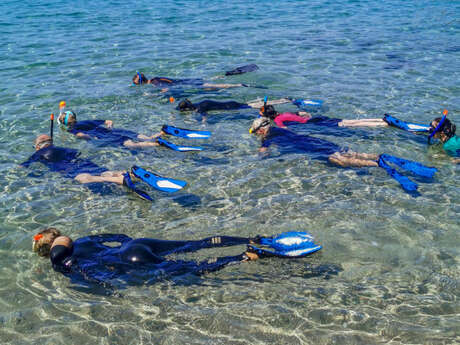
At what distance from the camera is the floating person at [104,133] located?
9555mm

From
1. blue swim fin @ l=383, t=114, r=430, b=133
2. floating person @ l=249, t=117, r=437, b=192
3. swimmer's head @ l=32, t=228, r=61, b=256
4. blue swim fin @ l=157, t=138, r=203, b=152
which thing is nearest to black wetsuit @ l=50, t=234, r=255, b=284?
swimmer's head @ l=32, t=228, r=61, b=256

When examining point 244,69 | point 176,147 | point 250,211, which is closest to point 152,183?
point 176,147

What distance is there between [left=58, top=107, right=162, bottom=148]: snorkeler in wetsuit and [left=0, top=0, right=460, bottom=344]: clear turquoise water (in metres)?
0.30

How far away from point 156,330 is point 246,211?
272 centimetres

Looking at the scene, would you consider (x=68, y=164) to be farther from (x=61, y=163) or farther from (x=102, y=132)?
(x=102, y=132)

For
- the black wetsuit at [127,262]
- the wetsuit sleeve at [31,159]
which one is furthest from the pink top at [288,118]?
the wetsuit sleeve at [31,159]

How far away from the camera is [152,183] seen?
7.36 m

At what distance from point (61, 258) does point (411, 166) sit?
6262mm

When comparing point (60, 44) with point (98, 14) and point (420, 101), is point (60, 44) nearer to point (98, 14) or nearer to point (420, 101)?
point (98, 14)

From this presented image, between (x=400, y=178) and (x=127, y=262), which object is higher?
(x=400, y=178)

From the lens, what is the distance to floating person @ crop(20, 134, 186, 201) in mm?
7367

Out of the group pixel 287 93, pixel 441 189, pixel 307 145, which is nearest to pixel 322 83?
pixel 287 93

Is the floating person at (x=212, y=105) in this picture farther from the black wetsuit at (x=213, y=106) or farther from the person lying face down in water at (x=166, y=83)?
the person lying face down in water at (x=166, y=83)

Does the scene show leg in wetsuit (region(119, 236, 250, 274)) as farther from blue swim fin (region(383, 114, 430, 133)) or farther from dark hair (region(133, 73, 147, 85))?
dark hair (region(133, 73, 147, 85))
